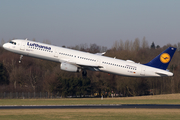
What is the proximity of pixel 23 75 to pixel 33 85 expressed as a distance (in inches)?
287

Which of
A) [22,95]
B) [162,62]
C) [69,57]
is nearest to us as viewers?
[69,57]

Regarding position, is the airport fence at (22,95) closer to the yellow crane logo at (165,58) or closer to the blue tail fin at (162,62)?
the blue tail fin at (162,62)

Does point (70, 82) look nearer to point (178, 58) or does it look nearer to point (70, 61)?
point (70, 61)

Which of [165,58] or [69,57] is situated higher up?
[165,58]

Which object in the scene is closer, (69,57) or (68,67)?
(68,67)

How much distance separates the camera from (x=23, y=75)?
13100 centimetres

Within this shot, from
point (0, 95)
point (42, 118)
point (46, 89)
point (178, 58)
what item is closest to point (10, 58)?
point (46, 89)

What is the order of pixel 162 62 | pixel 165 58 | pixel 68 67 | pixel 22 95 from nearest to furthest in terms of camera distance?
1. pixel 68 67
2. pixel 162 62
3. pixel 165 58
4. pixel 22 95

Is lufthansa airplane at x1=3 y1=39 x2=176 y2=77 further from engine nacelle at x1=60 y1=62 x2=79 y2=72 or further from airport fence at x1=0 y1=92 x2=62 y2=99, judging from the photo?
airport fence at x1=0 y1=92 x2=62 y2=99

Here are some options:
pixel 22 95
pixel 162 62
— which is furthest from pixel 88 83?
pixel 162 62

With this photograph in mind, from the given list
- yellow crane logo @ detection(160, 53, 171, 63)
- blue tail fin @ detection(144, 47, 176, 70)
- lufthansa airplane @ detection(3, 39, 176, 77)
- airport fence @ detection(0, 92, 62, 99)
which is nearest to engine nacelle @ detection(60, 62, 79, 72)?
lufthansa airplane @ detection(3, 39, 176, 77)

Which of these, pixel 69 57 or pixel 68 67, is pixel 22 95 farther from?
pixel 69 57

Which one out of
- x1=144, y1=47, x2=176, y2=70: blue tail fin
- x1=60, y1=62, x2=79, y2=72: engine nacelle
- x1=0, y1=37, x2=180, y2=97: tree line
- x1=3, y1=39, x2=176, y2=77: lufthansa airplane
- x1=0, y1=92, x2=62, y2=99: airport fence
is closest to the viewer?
x1=60, y1=62, x2=79, y2=72: engine nacelle

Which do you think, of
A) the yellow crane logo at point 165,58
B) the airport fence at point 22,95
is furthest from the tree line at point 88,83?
the yellow crane logo at point 165,58
